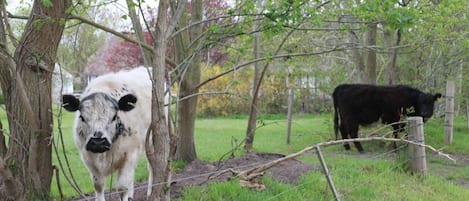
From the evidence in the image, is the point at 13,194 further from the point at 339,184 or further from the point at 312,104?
the point at 312,104

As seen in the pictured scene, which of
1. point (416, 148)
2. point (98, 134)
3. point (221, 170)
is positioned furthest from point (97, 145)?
point (416, 148)

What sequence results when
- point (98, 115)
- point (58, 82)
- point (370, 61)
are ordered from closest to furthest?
point (98, 115)
point (58, 82)
point (370, 61)

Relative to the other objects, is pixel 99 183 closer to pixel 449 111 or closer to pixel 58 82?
pixel 58 82

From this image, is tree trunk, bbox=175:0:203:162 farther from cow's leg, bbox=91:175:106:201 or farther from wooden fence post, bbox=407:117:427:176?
wooden fence post, bbox=407:117:427:176

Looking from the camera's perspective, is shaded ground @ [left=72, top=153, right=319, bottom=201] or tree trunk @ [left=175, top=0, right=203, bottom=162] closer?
shaded ground @ [left=72, top=153, right=319, bottom=201]

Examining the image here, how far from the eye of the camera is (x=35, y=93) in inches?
199

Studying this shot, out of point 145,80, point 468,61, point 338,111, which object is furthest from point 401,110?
point 145,80

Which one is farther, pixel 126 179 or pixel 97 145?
pixel 126 179

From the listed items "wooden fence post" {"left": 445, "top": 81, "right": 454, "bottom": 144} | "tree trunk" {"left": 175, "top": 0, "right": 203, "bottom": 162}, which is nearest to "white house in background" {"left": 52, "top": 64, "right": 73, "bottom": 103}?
"tree trunk" {"left": 175, "top": 0, "right": 203, "bottom": 162}

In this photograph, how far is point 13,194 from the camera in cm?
430

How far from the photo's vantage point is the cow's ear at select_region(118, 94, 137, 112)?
502 cm

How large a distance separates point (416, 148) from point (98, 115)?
182 inches

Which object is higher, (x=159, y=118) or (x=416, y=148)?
(x=159, y=118)

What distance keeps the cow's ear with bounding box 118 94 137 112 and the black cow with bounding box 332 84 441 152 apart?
23.9ft
